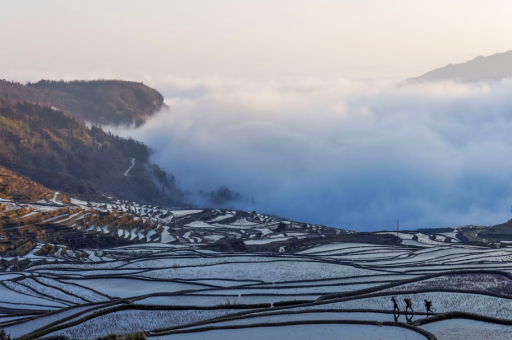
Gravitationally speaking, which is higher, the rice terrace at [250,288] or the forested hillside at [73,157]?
the forested hillside at [73,157]

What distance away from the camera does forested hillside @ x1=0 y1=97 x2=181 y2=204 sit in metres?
119

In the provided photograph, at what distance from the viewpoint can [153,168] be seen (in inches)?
7318

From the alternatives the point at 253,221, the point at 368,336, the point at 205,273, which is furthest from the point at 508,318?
the point at 253,221

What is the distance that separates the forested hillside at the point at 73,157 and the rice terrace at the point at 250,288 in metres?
52.1

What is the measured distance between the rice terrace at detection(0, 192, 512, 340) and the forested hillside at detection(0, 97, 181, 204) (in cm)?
5210

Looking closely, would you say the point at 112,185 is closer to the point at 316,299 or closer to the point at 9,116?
the point at 9,116

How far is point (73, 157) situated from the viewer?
150375 mm

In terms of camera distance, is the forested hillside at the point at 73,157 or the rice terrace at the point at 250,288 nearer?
the rice terrace at the point at 250,288

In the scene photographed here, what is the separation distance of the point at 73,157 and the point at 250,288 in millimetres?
126010

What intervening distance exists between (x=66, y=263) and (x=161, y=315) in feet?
77.4

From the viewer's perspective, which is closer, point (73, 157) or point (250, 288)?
point (250, 288)

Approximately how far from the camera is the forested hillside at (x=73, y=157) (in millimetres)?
119250

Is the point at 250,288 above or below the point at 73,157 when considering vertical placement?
below

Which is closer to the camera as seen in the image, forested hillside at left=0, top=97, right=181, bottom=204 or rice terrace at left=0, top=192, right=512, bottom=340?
rice terrace at left=0, top=192, right=512, bottom=340
